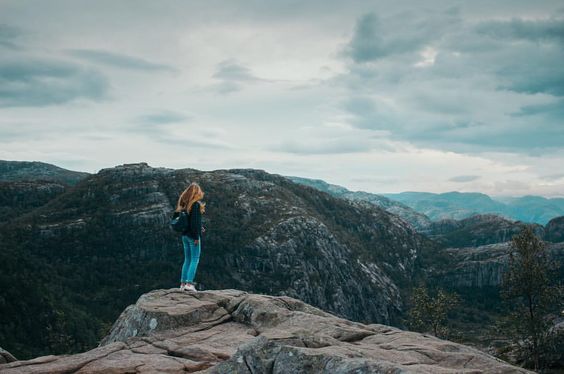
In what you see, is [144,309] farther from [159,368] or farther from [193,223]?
[159,368]

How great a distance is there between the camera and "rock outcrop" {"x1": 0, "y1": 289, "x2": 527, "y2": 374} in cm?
1248

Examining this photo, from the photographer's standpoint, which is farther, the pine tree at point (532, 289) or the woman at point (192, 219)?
the pine tree at point (532, 289)

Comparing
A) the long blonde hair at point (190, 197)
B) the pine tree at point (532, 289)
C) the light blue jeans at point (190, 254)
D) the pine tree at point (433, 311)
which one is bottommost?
the pine tree at point (433, 311)

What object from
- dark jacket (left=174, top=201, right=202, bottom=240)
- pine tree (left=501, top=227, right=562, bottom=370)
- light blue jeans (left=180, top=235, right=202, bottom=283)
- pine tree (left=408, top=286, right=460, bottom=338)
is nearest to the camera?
dark jacket (left=174, top=201, right=202, bottom=240)

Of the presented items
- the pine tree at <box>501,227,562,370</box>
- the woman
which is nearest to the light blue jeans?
the woman

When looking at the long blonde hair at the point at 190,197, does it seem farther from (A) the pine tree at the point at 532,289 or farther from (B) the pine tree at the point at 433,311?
(B) the pine tree at the point at 433,311

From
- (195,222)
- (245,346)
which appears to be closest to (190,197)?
(195,222)

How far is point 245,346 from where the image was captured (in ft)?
42.8

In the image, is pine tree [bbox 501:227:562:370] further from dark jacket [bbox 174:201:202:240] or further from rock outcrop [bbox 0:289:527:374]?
dark jacket [bbox 174:201:202:240]

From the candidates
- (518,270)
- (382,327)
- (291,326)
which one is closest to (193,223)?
(291,326)

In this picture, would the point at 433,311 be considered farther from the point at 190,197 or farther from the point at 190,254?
the point at 190,197

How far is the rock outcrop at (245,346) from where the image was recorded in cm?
1248

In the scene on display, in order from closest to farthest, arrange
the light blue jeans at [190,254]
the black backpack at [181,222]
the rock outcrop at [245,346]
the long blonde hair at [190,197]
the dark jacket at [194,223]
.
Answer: the rock outcrop at [245,346], the black backpack at [181,222], the dark jacket at [194,223], the long blonde hair at [190,197], the light blue jeans at [190,254]

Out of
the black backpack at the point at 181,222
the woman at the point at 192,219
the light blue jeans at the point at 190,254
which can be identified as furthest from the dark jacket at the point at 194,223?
the light blue jeans at the point at 190,254
